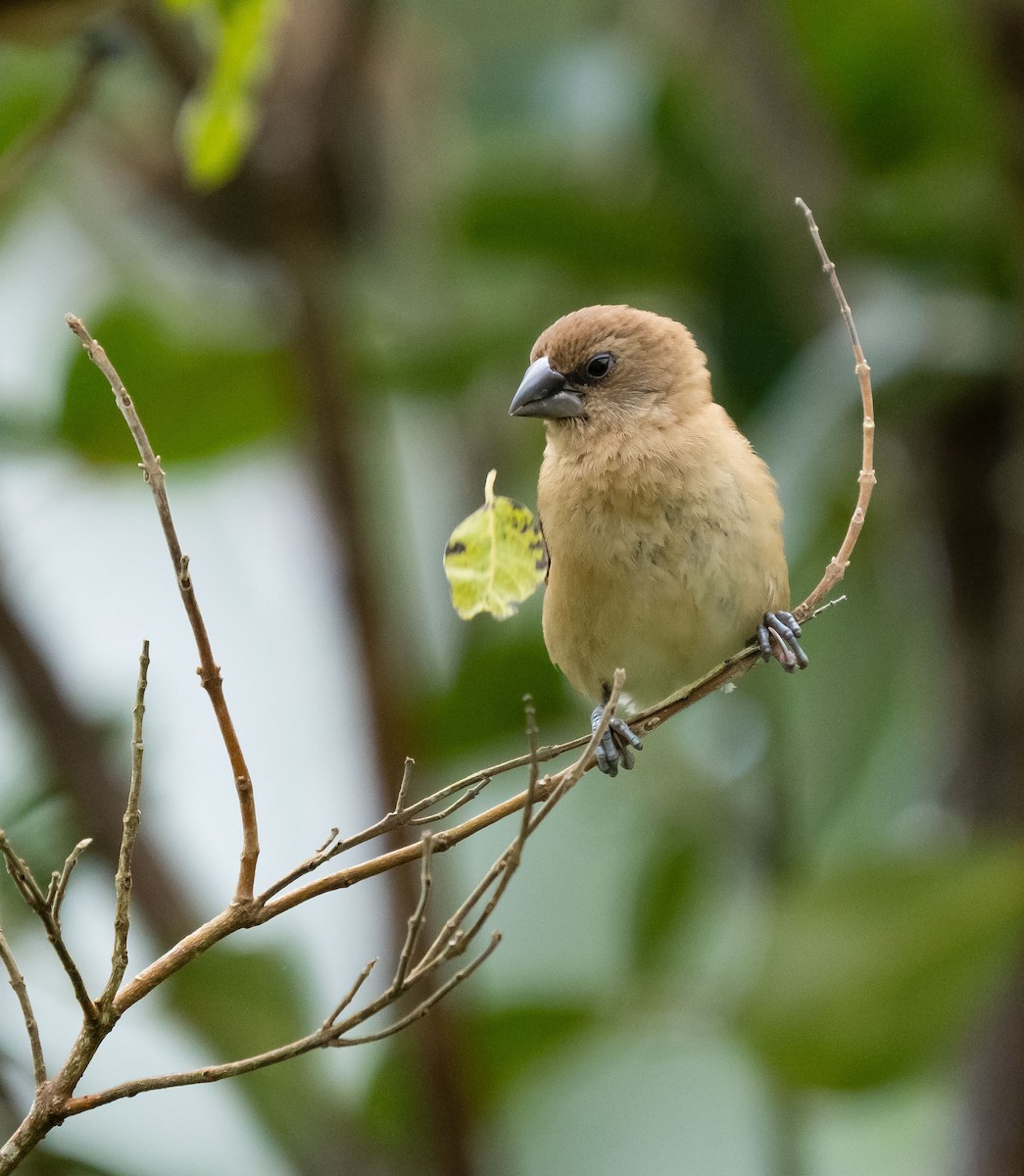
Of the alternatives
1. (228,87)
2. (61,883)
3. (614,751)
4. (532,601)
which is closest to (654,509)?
(614,751)

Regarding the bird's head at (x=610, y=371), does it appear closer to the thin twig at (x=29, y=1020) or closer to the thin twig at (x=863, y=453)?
the thin twig at (x=863, y=453)

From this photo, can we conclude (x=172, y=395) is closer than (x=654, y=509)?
No

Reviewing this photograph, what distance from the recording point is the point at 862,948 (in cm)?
280

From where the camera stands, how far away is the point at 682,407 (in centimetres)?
185

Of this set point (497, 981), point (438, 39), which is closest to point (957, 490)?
point (497, 981)

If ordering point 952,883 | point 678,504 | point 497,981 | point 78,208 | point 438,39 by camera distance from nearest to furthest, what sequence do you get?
point 678,504 < point 952,883 < point 497,981 < point 78,208 < point 438,39

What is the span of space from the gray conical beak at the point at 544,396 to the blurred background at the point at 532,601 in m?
0.85

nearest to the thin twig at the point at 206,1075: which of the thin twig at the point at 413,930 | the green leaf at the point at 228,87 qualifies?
the thin twig at the point at 413,930

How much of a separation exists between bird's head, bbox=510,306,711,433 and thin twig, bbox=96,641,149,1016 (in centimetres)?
76

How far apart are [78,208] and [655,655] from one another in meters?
2.76

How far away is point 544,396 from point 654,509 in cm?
19

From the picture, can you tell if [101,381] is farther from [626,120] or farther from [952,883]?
[952,883]

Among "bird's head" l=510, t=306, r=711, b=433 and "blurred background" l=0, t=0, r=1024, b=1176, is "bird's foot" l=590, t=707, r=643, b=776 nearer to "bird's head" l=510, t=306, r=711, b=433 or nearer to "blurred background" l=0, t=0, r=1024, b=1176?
"bird's head" l=510, t=306, r=711, b=433

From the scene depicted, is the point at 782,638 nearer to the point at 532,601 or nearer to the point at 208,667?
the point at 208,667
